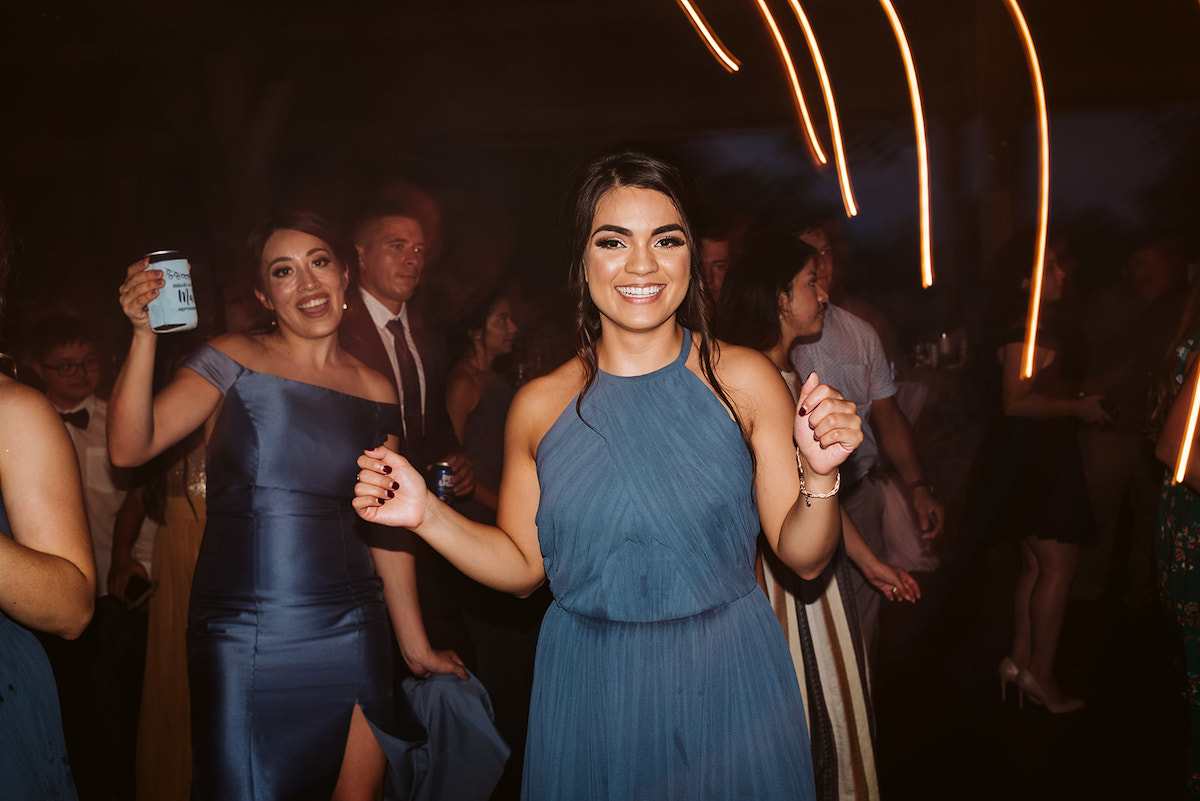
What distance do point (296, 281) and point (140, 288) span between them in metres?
0.53

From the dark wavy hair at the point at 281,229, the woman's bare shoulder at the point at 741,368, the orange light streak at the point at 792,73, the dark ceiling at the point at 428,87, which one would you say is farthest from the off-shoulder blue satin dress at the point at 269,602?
the dark ceiling at the point at 428,87

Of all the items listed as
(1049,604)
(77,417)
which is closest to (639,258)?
(77,417)

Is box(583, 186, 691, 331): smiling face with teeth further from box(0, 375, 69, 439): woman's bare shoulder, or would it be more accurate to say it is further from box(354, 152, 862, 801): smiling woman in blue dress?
box(0, 375, 69, 439): woman's bare shoulder

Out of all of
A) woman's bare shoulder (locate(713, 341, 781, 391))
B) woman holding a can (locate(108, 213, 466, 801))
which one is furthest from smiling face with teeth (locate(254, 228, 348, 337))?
woman's bare shoulder (locate(713, 341, 781, 391))

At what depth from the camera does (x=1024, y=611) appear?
3.80m

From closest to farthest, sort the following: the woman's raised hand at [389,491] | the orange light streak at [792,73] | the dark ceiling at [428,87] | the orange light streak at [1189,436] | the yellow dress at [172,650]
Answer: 1. the woman's raised hand at [389,491]
2. the orange light streak at [1189,436]
3. the orange light streak at [792,73]
4. the yellow dress at [172,650]
5. the dark ceiling at [428,87]

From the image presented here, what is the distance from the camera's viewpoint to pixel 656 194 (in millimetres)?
1758

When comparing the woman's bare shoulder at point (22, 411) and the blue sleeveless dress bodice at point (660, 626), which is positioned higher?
the woman's bare shoulder at point (22, 411)

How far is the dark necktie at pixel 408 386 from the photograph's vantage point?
296 cm

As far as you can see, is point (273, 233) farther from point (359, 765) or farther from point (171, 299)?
point (359, 765)

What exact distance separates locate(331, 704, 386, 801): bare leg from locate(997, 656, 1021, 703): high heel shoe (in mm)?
2684

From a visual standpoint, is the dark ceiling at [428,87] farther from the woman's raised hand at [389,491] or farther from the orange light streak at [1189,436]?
the orange light streak at [1189,436]

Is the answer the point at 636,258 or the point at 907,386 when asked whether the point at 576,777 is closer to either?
the point at 636,258

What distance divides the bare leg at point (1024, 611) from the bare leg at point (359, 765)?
8.99ft
